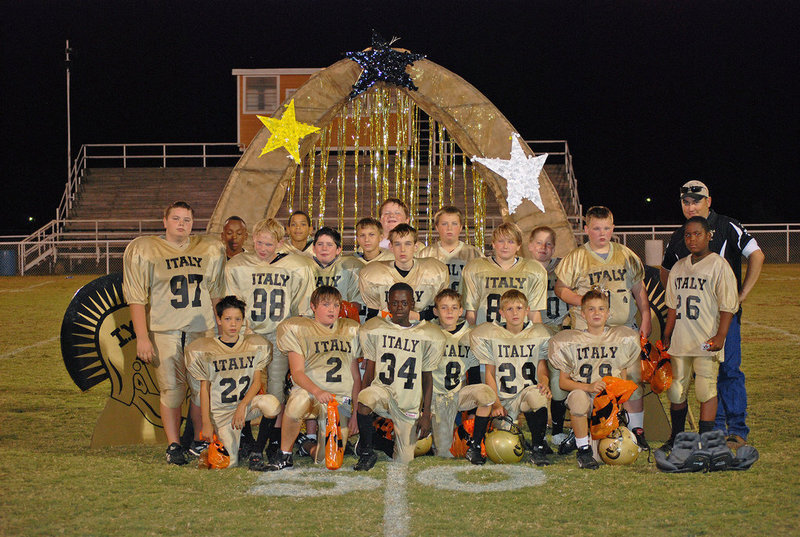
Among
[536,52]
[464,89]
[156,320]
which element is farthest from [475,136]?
[536,52]

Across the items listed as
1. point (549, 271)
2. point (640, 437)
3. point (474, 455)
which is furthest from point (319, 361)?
point (640, 437)

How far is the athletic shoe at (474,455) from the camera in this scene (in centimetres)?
527

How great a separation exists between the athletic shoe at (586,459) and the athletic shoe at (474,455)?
0.55m

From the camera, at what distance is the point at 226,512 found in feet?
14.2

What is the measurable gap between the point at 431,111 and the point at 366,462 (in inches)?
127

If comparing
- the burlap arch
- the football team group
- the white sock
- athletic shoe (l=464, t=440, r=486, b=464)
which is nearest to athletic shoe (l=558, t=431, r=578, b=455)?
the football team group

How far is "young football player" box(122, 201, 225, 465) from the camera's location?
18.0ft

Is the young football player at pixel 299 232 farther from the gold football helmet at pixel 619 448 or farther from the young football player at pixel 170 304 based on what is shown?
the gold football helmet at pixel 619 448

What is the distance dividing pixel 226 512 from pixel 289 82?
904 inches

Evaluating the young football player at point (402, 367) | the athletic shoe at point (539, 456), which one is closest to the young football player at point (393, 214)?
the young football player at point (402, 367)

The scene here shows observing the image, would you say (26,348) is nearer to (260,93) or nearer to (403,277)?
(403,277)

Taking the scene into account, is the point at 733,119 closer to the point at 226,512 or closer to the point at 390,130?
the point at 390,130

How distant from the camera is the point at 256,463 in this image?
5164 millimetres

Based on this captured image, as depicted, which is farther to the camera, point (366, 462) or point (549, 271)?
point (549, 271)
